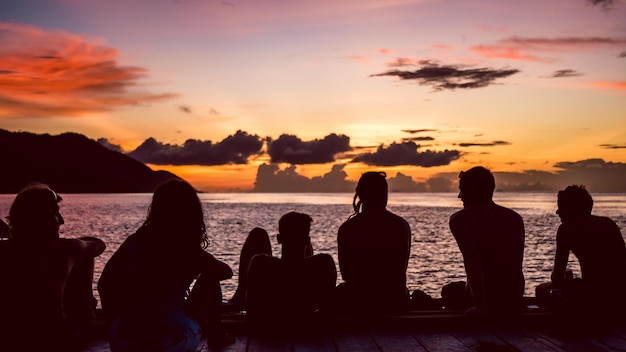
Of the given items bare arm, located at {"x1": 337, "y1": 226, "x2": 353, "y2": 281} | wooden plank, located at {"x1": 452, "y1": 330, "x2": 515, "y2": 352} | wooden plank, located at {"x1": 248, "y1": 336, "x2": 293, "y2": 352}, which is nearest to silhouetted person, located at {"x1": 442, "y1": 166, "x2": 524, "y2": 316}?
wooden plank, located at {"x1": 452, "y1": 330, "x2": 515, "y2": 352}

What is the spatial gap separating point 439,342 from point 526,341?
77 cm

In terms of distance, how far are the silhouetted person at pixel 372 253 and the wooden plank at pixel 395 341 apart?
1.30 feet

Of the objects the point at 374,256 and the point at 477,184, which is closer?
the point at 477,184

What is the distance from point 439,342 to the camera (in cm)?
558

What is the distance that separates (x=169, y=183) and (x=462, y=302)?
13.0 ft

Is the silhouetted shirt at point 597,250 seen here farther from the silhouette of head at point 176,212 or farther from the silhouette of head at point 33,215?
the silhouette of head at point 33,215

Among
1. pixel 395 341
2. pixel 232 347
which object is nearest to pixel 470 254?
pixel 395 341

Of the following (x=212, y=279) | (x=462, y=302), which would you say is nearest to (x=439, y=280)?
(x=462, y=302)

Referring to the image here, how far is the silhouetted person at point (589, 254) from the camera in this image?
6062 millimetres

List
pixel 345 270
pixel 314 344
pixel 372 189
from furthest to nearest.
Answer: pixel 345 270, pixel 372 189, pixel 314 344

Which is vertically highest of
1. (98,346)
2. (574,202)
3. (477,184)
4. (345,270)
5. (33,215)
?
(477,184)

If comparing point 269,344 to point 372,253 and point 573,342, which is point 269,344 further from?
point 573,342

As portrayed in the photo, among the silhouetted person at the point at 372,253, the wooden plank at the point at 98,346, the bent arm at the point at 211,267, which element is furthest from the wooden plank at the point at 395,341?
the wooden plank at the point at 98,346

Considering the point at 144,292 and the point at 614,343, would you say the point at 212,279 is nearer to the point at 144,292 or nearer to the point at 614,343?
the point at 144,292
